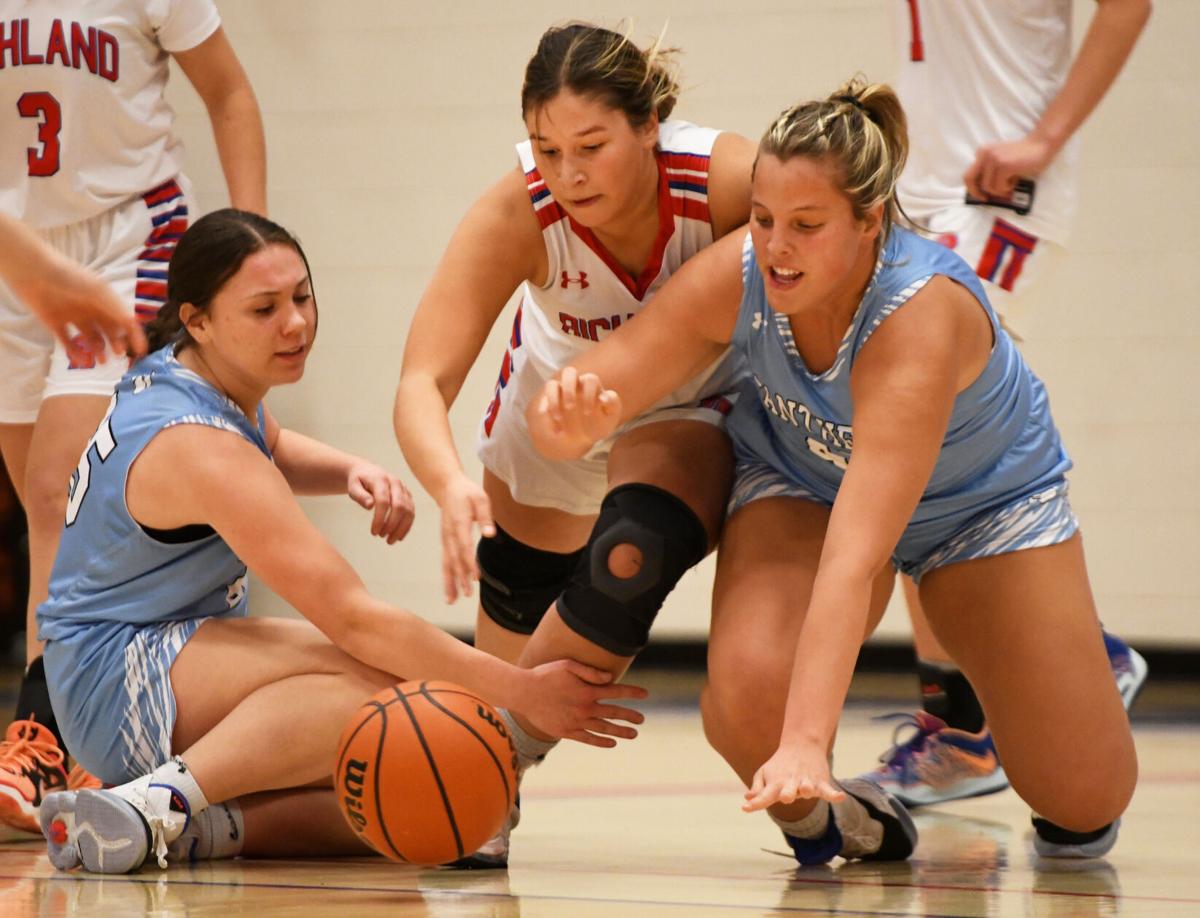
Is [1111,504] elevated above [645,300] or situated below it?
below

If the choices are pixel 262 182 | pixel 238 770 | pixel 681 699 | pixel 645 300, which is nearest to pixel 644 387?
pixel 645 300

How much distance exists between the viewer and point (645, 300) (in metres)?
3.35

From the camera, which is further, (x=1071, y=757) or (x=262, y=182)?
(x=262, y=182)

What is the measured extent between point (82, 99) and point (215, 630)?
165 centimetres

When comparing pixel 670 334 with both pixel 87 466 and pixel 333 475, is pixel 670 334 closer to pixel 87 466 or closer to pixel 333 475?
pixel 333 475

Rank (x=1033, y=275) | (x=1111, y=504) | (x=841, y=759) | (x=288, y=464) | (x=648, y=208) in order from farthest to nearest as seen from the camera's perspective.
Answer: (x=1111, y=504)
(x=841, y=759)
(x=1033, y=275)
(x=288, y=464)
(x=648, y=208)

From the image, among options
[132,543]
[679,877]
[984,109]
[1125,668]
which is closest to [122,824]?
[132,543]

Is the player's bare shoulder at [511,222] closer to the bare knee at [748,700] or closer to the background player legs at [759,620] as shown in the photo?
the background player legs at [759,620]

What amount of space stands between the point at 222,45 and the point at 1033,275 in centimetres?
206

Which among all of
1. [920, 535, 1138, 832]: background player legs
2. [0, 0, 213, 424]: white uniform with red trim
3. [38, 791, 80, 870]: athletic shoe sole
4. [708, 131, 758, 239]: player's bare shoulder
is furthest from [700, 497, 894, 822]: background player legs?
[0, 0, 213, 424]: white uniform with red trim

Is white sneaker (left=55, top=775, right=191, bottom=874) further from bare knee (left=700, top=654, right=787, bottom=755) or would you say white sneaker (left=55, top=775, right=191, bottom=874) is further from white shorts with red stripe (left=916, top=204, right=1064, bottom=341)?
white shorts with red stripe (left=916, top=204, right=1064, bottom=341)

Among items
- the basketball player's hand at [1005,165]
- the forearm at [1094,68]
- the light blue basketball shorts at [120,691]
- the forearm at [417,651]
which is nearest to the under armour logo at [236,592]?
the light blue basketball shorts at [120,691]

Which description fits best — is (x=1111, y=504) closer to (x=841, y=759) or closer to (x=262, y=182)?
(x=841, y=759)

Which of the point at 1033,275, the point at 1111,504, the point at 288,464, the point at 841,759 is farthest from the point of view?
the point at 1111,504
